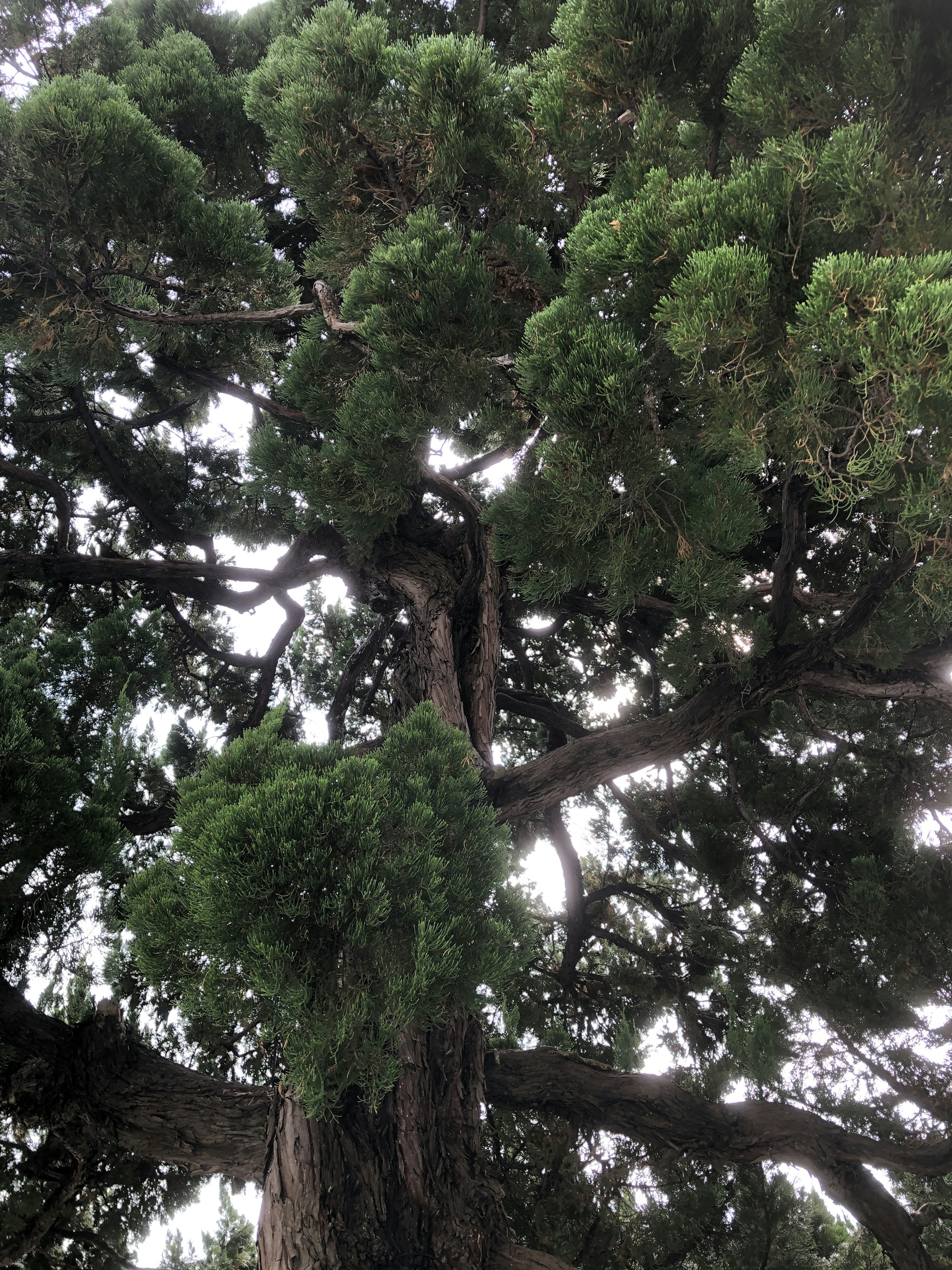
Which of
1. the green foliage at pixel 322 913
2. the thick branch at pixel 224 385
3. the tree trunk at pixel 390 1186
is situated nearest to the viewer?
the green foliage at pixel 322 913

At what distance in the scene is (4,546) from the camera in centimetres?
545

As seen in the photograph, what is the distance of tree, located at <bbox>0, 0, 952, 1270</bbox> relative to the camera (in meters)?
2.27

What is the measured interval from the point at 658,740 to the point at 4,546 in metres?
4.54

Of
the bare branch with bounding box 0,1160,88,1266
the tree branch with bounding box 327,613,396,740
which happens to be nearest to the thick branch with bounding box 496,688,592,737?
the tree branch with bounding box 327,613,396,740

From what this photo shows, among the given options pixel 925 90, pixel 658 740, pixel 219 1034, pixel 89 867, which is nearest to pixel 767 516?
pixel 658 740

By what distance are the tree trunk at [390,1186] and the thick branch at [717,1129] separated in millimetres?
757

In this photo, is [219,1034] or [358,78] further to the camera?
[219,1034]

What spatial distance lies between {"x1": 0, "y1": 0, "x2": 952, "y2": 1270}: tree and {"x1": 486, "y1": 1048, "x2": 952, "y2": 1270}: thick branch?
0.02m

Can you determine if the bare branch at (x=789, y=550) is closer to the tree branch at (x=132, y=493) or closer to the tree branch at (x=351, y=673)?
the tree branch at (x=351, y=673)

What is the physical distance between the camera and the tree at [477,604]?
2.27 metres

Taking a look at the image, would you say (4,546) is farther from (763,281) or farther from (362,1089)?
(763,281)

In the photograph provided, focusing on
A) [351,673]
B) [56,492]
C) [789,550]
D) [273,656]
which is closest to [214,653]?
[273,656]

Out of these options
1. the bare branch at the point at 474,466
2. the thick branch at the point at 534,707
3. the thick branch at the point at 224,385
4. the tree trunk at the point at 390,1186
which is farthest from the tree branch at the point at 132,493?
the tree trunk at the point at 390,1186

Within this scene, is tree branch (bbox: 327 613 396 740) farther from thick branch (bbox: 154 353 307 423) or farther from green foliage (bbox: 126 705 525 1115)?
green foliage (bbox: 126 705 525 1115)
